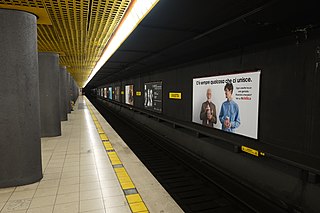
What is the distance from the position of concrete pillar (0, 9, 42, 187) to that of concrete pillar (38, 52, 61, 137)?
376 centimetres

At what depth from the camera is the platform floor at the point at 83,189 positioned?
2838 mm

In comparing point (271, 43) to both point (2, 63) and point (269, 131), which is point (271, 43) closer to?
point (269, 131)

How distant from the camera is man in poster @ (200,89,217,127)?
17.1 feet

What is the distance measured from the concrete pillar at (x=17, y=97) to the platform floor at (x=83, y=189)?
32cm

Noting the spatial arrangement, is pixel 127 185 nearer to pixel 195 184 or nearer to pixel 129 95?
pixel 195 184

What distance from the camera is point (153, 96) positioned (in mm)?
9695

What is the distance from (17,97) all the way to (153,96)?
665 centimetres

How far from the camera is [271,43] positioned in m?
3.67

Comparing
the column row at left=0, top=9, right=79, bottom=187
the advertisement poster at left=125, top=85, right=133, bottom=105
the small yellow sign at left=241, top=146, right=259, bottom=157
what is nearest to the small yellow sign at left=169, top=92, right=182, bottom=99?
the small yellow sign at left=241, top=146, right=259, bottom=157

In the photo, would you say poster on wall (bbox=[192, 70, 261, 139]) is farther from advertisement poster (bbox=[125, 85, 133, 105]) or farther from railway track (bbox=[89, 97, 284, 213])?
advertisement poster (bbox=[125, 85, 133, 105])

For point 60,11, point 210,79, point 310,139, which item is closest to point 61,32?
point 60,11

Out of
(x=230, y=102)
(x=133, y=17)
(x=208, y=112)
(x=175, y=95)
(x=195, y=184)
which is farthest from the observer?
(x=175, y=95)

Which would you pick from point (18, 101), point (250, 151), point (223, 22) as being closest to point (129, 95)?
point (18, 101)

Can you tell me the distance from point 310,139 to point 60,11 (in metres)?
4.05
